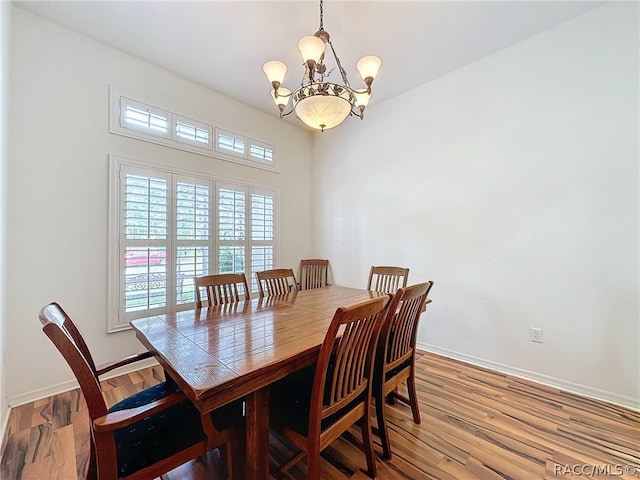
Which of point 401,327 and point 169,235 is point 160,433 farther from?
point 169,235

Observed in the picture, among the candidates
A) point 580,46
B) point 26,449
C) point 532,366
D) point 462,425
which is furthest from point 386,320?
point 580,46

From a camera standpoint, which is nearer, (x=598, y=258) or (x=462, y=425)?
(x=462, y=425)

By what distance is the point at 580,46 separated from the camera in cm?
222

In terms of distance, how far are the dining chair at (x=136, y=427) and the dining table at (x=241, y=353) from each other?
136mm

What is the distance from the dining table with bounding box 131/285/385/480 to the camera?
100 centimetres

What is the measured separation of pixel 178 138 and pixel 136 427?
8.89ft

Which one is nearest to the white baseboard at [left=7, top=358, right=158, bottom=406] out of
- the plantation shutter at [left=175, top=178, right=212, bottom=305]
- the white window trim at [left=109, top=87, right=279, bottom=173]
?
the plantation shutter at [left=175, top=178, right=212, bottom=305]

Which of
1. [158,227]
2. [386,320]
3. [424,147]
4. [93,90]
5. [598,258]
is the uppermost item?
[93,90]

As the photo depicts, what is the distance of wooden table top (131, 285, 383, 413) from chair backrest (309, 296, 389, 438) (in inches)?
5.6

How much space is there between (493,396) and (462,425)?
1.84ft

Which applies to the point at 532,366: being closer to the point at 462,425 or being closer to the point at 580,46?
the point at 462,425

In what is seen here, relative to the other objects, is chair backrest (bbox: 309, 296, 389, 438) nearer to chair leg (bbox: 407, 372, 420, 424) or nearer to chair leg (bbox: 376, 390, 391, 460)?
chair leg (bbox: 376, 390, 391, 460)

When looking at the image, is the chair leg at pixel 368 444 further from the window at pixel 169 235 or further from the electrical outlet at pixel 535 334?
the window at pixel 169 235

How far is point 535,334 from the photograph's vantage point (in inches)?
95.3
